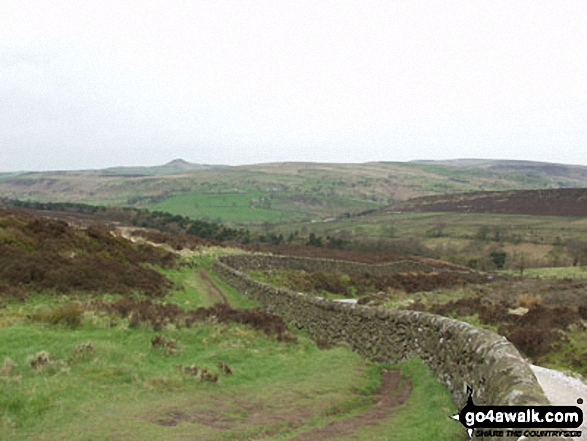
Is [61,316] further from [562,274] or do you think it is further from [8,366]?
[562,274]

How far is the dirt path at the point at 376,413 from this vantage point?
8969 millimetres

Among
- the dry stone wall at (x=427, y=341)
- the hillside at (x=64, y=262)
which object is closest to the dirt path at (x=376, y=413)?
the dry stone wall at (x=427, y=341)

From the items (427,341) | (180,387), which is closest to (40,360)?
(180,387)

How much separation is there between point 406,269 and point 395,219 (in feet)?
371

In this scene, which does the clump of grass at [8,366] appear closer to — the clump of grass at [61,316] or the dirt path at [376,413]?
the clump of grass at [61,316]

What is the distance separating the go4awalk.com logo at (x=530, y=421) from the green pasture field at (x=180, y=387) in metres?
1.53

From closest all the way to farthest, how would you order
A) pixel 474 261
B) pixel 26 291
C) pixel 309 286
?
pixel 26 291
pixel 309 286
pixel 474 261

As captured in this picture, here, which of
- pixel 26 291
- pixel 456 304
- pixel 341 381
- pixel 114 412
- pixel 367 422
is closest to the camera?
pixel 114 412

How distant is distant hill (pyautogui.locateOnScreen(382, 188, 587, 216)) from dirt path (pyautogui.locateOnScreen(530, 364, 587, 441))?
143m

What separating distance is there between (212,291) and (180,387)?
754 inches

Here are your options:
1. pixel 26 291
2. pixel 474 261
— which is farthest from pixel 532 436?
pixel 474 261

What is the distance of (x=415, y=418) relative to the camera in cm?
956

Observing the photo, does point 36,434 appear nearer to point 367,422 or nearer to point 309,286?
point 367,422

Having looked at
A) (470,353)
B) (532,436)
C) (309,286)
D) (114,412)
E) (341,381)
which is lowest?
(309,286)
